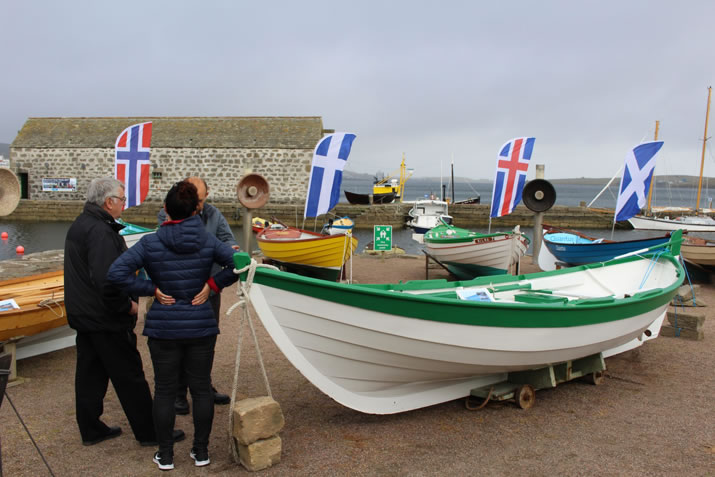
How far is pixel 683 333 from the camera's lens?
7188 mm

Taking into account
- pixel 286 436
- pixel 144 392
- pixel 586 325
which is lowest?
pixel 286 436

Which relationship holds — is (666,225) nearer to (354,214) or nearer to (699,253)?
(354,214)

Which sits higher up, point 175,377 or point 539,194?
point 539,194

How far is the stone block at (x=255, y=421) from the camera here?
136 inches

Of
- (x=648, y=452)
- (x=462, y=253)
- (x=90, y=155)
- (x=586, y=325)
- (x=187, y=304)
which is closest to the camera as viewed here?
(x=187, y=304)

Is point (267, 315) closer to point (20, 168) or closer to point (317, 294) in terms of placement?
point (317, 294)

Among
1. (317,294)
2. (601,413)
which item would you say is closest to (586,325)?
(601,413)

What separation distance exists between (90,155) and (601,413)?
30.1m

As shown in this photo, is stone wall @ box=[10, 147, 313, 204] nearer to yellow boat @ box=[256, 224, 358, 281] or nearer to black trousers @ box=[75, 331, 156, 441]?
yellow boat @ box=[256, 224, 358, 281]

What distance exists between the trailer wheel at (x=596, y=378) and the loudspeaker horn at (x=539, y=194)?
736 centimetres

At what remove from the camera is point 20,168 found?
2984 centimetres

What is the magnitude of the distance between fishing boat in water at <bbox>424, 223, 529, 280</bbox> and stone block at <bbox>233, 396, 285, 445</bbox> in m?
7.99

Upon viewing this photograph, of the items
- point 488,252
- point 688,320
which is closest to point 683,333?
point 688,320

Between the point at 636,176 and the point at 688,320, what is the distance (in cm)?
463
